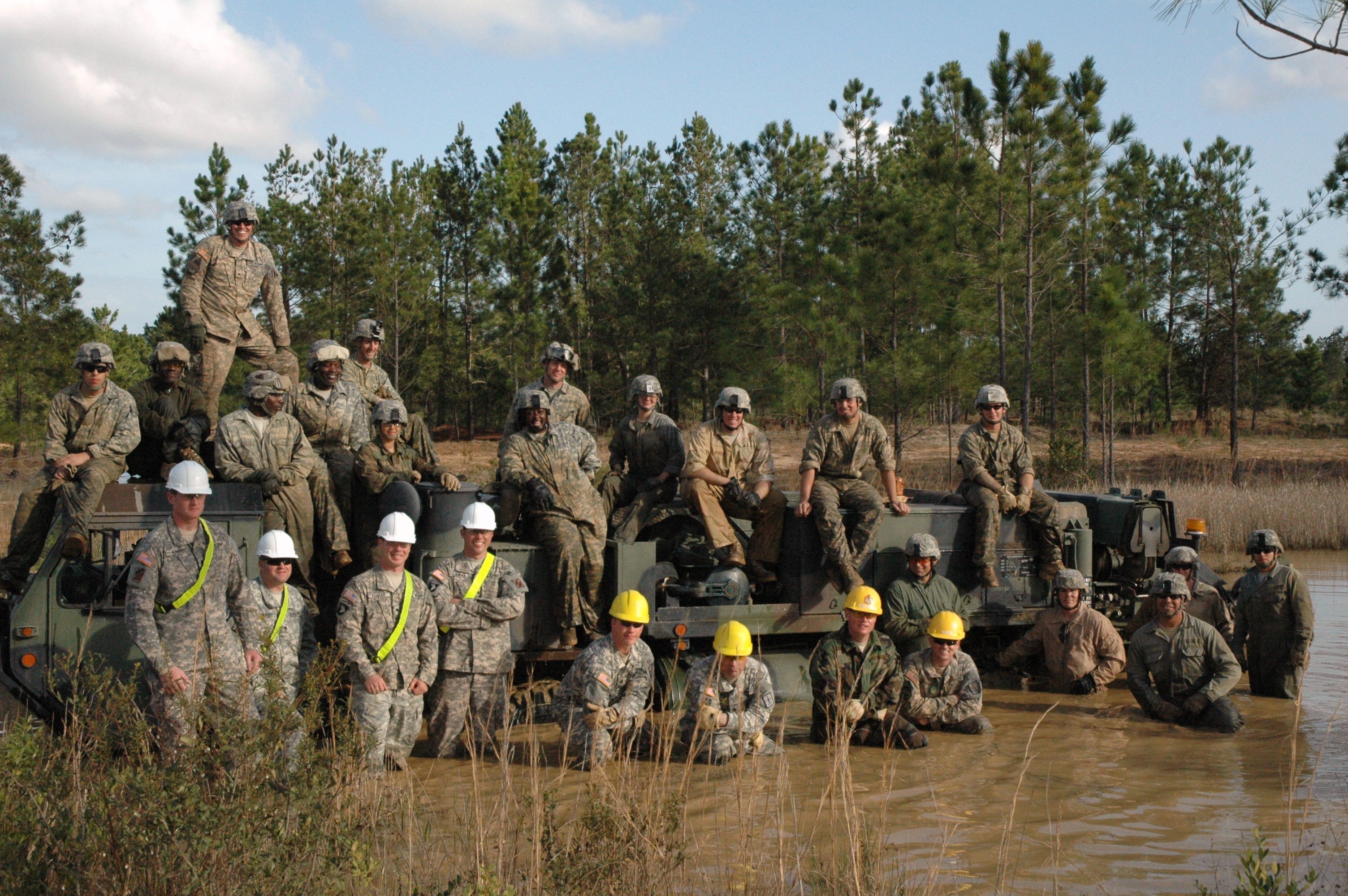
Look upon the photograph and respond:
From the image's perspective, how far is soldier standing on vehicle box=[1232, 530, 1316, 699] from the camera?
9633mm

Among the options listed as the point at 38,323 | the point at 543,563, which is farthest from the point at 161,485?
the point at 38,323

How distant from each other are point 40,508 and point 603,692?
3724 mm

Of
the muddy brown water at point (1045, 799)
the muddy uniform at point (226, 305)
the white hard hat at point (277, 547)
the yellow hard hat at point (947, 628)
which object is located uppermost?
the muddy uniform at point (226, 305)

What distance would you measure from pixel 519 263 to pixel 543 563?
25.0 metres

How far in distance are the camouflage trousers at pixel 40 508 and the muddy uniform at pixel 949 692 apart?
5466 millimetres


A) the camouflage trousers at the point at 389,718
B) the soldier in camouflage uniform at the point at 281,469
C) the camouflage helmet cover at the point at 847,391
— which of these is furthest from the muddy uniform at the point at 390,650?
the camouflage helmet cover at the point at 847,391

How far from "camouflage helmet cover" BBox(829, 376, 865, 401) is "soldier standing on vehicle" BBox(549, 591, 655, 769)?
2848 millimetres

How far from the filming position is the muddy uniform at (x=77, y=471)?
295 inches

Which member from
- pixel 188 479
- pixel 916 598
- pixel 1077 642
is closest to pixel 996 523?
pixel 916 598

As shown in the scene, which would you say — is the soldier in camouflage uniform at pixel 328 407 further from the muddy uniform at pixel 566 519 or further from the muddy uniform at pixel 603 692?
the muddy uniform at pixel 603 692

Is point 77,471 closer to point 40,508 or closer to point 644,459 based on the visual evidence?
point 40,508

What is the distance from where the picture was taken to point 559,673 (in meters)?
9.07

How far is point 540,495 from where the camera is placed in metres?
8.52

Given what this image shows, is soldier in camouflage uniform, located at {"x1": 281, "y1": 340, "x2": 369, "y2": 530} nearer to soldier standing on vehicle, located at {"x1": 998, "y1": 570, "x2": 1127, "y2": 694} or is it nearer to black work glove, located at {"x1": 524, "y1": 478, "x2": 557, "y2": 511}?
black work glove, located at {"x1": 524, "y1": 478, "x2": 557, "y2": 511}
